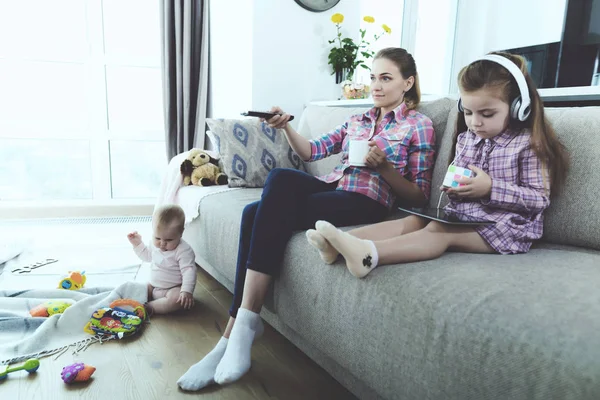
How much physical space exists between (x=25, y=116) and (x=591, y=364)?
4.04m

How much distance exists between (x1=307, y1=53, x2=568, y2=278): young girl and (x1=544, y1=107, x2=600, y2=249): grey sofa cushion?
0.13 feet

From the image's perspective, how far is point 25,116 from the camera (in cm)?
362

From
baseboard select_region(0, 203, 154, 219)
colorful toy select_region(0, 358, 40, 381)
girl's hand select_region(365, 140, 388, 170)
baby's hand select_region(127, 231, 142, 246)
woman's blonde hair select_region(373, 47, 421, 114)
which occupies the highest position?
woman's blonde hair select_region(373, 47, 421, 114)

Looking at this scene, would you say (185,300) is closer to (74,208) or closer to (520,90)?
(520,90)

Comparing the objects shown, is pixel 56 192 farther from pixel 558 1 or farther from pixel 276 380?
pixel 558 1

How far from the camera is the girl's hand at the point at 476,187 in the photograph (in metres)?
1.20

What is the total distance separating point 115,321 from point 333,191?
890mm

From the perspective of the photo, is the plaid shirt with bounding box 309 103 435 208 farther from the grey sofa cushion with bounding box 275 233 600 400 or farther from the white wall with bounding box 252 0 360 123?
the white wall with bounding box 252 0 360 123

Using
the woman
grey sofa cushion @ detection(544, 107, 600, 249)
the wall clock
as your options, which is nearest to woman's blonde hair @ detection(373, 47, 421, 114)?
the woman

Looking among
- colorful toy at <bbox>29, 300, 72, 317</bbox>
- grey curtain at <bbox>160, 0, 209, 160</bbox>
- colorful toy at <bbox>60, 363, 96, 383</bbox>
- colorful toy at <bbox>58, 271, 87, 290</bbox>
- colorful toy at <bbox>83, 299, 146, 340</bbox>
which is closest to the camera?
colorful toy at <bbox>60, 363, 96, 383</bbox>

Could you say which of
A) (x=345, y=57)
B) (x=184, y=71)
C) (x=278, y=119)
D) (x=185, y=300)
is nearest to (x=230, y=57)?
(x=184, y=71)

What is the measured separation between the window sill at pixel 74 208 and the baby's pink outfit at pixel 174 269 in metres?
2.01

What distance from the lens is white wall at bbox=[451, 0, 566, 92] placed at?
3748 mm

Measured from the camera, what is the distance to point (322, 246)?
111 cm
